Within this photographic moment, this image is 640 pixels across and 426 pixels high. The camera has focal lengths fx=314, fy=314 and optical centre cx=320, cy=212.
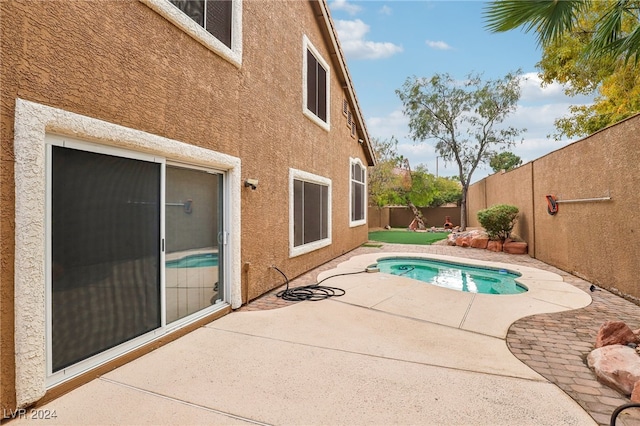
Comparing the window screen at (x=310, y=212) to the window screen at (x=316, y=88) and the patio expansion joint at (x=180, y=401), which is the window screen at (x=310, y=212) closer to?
the window screen at (x=316, y=88)

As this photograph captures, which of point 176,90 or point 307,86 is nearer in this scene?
point 176,90

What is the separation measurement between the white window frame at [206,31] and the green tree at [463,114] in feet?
72.9

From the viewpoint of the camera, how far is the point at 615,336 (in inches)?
159

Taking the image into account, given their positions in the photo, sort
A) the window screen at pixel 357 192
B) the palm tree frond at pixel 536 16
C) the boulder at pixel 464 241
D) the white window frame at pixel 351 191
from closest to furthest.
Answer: the palm tree frond at pixel 536 16 → the white window frame at pixel 351 191 → the window screen at pixel 357 192 → the boulder at pixel 464 241

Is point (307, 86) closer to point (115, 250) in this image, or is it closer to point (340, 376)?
Answer: point (115, 250)

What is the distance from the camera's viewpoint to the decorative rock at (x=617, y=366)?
3.13m

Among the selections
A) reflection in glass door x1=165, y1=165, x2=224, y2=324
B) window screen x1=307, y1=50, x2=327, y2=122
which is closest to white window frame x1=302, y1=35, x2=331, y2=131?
window screen x1=307, y1=50, x2=327, y2=122

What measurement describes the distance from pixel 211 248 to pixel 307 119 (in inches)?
214

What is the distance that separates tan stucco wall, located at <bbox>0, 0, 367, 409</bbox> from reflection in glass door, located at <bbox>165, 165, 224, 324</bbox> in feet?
1.93

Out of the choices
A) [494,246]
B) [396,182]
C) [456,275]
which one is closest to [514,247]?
[494,246]

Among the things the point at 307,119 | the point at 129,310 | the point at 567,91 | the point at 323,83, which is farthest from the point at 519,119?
the point at 129,310

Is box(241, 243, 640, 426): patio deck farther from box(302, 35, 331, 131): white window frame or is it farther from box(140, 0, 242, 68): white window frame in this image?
box(302, 35, 331, 131): white window frame

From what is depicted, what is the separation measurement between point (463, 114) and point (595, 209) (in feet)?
63.2

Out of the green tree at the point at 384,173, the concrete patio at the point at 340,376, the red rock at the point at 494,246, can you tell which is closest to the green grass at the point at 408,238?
the red rock at the point at 494,246
